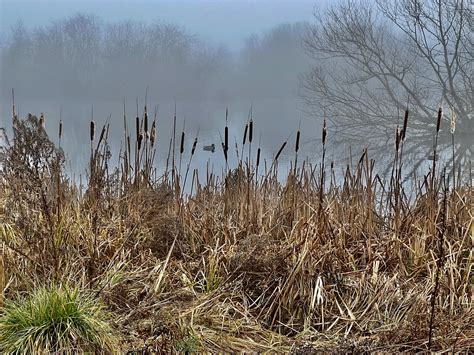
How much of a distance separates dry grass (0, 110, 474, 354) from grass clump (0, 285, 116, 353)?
4.5 inches

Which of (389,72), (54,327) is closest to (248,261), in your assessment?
(54,327)

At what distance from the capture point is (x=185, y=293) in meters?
1.95

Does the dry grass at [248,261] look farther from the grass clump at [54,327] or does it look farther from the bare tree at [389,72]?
the bare tree at [389,72]

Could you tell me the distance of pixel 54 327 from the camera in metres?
1.58

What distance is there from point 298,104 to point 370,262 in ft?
27.4

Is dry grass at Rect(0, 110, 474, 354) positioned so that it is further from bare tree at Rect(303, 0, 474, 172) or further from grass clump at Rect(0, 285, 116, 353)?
bare tree at Rect(303, 0, 474, 172)

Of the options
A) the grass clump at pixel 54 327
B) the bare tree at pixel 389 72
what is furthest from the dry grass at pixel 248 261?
the bare tree at pixel 389 72

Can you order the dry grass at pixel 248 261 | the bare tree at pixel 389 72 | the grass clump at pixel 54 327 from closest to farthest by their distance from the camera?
the grass clump at pixel 54 327 → the dry grass at pixel 248 261 → the bare tree at pixel 389 72

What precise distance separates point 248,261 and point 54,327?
788mm

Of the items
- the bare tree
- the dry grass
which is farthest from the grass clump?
the bare tree

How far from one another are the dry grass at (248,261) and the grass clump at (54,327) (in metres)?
0.11

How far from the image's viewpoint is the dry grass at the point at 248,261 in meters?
1.73

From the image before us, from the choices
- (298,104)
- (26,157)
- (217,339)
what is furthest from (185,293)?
(298,104)

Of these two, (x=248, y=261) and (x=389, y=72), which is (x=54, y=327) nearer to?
(x=248, y=261)
